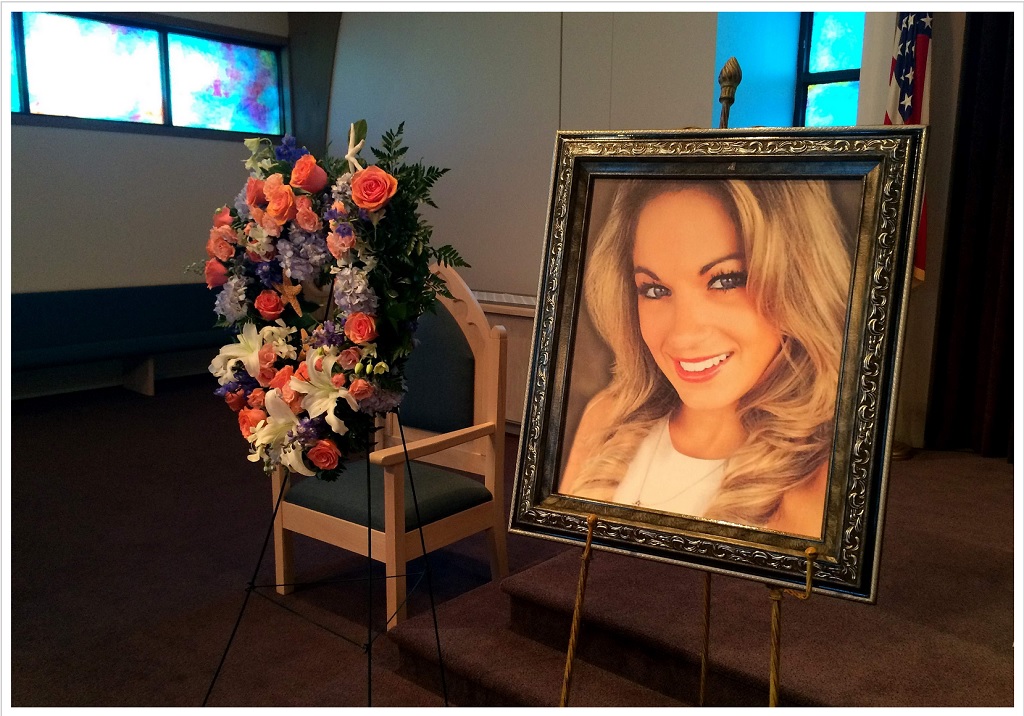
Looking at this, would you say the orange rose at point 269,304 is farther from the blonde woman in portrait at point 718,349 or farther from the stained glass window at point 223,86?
the stained glass window at point 223,86

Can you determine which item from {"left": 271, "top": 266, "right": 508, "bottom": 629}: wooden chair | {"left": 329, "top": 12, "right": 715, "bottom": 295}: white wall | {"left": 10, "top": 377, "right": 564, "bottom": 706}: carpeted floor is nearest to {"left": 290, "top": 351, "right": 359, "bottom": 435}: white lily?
{"left": 10, "top": 377, "right": 564, "bottom": 706}: carpeted floor

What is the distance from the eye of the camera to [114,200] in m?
6.19

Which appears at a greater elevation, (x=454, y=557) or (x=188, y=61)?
(x=188, y=61)

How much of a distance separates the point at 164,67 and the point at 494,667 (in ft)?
18.7

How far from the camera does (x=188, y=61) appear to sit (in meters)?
6.57

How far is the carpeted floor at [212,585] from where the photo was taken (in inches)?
90.4

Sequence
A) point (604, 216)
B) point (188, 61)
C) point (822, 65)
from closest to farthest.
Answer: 1. point (604, 216)
2. point (822, 65)
3. point (188, 61)

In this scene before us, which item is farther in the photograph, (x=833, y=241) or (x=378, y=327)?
(x=378, y=327)

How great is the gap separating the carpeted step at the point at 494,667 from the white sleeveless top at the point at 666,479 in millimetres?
801

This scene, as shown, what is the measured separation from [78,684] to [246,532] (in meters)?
1.15

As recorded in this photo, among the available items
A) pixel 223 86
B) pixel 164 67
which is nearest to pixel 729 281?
pixel 164 67

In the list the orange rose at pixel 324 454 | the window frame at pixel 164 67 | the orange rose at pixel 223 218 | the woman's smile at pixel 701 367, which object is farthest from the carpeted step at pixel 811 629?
the window frame at pixel 164 67

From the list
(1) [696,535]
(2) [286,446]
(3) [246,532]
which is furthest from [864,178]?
(3) [246,532]

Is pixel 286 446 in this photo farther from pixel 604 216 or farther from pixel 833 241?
pixel 833 241
